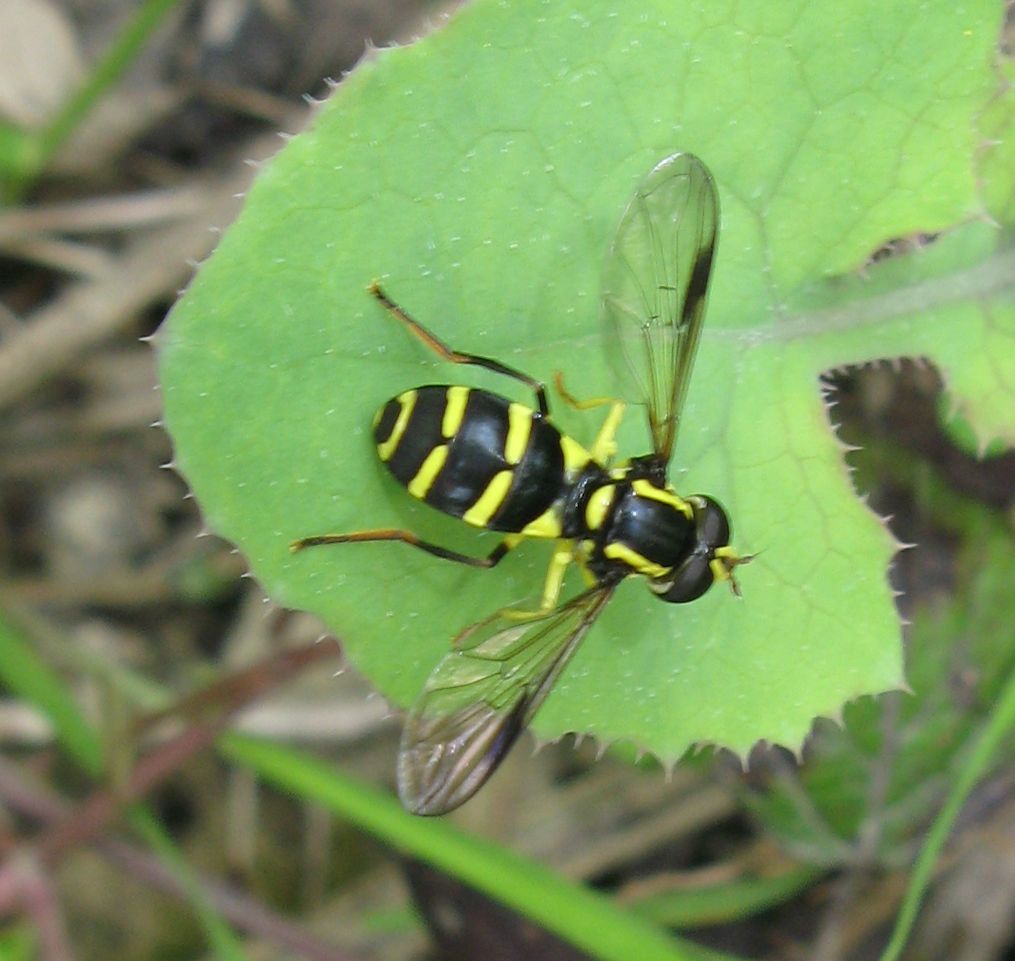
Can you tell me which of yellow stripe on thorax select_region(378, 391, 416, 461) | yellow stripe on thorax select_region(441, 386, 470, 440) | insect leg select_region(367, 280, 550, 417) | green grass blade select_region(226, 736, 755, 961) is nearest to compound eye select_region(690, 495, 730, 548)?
insect leg select_region(367, 280, 550, 417)

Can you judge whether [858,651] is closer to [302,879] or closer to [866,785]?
[866,785]

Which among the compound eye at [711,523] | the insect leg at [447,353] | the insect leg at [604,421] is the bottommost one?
the compound eye at [711,523]

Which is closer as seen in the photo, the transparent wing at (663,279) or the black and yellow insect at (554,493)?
the black and yellow insect at (554,493)

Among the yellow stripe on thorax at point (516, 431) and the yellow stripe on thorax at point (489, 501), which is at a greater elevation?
the yellow stripe on thorax at point (516, 431)

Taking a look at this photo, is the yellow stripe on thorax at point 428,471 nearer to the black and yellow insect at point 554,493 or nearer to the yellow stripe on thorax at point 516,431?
the black and yellow insect at point 554,493

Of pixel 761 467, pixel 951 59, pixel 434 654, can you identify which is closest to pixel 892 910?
pixel 761 467

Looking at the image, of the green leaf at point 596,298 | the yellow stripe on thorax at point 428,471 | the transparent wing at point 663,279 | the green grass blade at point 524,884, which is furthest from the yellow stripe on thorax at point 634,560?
the green grass blade at point 524,884

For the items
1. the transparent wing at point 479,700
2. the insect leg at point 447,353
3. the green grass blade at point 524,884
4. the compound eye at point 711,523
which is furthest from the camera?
the green grass blade at point 524,884

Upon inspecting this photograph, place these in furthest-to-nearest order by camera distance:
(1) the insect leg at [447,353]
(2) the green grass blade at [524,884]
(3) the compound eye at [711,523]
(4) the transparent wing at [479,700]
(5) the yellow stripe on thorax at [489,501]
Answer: (2) the green grass blade at [524,884]
(3) the compound eye at [711,523]
(5) the yellow stripe on thorax at [489,501]
(1) the insect leg at [447,353]
(4) the transparent wing at [479,700]

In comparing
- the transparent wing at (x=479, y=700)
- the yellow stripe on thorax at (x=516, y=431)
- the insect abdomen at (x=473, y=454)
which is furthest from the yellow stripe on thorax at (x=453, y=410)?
the transparent wing at (x=479, y=700)
